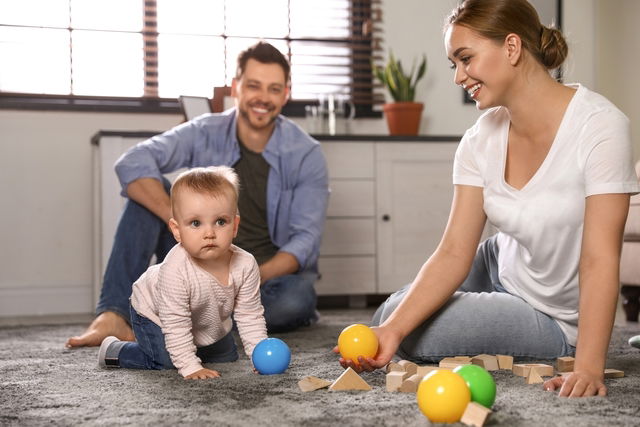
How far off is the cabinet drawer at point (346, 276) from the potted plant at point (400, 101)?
0.72 m

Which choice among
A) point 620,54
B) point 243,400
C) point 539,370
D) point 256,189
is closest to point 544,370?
point 539,370

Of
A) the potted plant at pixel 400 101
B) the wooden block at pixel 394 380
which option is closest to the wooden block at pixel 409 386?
the wooden block at pixel 394 380

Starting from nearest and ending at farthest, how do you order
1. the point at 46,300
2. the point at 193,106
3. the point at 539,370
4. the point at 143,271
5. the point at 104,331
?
the point at 539,370 → the point at 104,331 → the point at 143,271 → the point at 193,106 → the point at 46,300

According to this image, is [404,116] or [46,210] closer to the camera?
[46,210]

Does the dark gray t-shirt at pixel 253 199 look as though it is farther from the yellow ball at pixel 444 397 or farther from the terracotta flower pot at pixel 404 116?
the yellow ball at pixel 444 397

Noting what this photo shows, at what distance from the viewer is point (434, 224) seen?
368 cm

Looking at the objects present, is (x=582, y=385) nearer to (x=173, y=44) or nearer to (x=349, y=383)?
(x=349, y=383)

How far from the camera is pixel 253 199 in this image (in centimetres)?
274

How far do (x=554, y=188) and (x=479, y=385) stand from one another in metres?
0.56

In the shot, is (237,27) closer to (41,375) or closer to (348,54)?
(348,54)

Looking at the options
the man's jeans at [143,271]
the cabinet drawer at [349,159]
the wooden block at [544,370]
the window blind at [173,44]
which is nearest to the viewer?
the wooden block at [544,370]

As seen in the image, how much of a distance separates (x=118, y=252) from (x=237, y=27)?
6.16 ft

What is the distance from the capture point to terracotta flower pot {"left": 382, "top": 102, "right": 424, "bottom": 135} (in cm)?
390

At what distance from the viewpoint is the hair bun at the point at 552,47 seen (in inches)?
64.8
